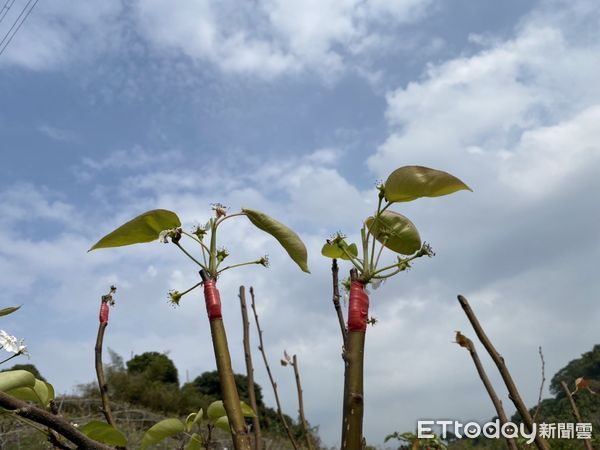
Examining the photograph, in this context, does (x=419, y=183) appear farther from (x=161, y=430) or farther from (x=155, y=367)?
(x=155, y=367)

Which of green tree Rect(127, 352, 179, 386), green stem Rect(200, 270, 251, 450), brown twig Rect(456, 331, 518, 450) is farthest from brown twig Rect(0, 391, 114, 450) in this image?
green tree Rect(127, 352, 179, 386)

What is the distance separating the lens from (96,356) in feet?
3.56

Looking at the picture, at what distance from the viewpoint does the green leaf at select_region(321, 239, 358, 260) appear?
0.86 metres

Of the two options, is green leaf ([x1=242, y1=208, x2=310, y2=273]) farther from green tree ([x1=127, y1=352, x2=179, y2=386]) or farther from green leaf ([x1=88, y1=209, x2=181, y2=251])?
green tree ([x1=127, y1=352, x2=179, y2=386])

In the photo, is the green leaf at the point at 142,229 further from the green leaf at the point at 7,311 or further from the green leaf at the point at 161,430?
the green leaf at the point at 161,430

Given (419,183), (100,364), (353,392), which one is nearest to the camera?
(353,392)

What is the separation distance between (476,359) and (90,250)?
2.15 ft

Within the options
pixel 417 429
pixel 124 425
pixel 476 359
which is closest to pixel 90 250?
pixel 476 359

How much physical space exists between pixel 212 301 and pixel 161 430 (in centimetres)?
48

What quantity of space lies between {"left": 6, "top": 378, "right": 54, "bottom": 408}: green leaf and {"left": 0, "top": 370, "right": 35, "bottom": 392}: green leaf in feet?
0.26

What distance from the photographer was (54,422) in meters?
0.63

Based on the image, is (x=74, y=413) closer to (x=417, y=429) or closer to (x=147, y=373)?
(x=147, y=373)

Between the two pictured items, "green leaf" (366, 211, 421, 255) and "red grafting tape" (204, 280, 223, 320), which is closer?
"red grafting tape" (204, 280, 223, 320)

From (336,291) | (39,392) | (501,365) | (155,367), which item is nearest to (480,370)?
(501,365)
